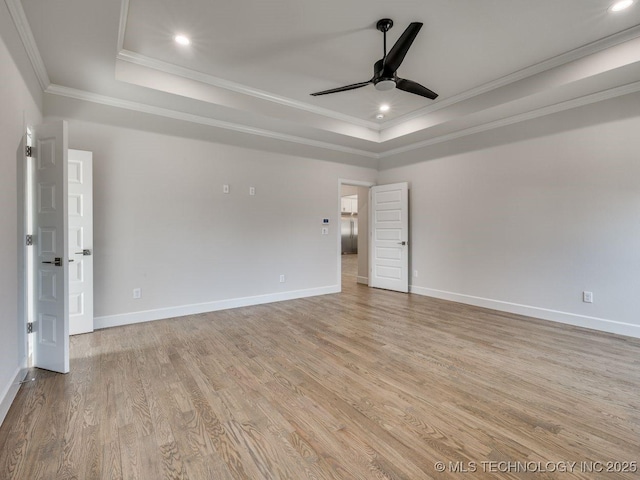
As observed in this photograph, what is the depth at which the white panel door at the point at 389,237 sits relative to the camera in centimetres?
573

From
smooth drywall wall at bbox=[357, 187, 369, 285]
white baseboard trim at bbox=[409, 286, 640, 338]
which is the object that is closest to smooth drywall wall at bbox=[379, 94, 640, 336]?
white baseboard trim at bbox=[409, 286, 640, 338]

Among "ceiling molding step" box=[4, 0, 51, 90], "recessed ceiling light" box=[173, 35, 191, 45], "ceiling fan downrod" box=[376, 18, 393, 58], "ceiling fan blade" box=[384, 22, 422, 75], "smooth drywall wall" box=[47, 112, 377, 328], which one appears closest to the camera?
"ceiling molding step" box=[4, 0, 51, 90]

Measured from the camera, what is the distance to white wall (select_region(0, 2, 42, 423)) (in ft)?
6.53

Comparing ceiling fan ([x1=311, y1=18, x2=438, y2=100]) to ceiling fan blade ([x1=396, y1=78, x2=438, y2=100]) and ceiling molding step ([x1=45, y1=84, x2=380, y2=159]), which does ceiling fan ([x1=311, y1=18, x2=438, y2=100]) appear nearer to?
ceiling fan blade ([x1=396, y1=78, x2=438, y2=100])

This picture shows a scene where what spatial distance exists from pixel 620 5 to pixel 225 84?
4.00 metres

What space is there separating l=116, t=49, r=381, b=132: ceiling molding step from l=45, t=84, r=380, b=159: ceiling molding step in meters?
0.62

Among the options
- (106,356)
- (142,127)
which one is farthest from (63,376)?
(142,127)

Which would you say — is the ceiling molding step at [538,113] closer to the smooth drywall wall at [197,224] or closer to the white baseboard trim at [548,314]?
the smooth drywall wall at [197,224]

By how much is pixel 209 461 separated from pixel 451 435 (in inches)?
54.3

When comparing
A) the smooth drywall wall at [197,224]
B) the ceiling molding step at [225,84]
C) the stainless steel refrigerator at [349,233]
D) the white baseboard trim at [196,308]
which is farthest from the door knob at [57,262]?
the stainless steel refrigerator at [349,233]

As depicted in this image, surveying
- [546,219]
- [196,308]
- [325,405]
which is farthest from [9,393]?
[546,219]

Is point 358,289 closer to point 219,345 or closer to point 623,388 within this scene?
point 219,345

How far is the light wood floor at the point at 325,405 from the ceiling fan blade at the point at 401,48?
273 cm

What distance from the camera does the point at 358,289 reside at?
20.2 feet
